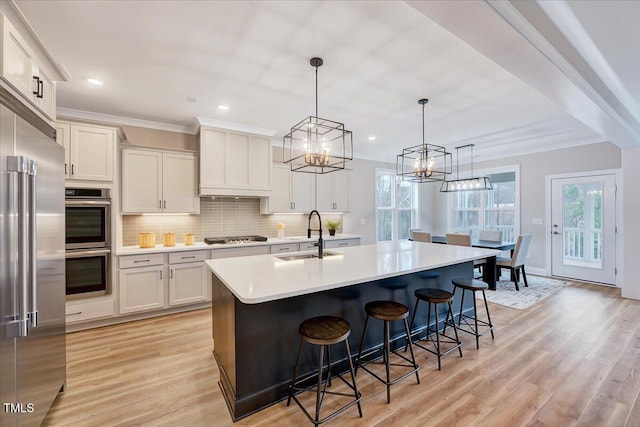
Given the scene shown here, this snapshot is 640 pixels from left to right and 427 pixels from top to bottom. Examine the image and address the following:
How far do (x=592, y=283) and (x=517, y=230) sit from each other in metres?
1.46

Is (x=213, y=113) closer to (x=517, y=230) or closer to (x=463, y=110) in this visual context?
(x=463, y=110)

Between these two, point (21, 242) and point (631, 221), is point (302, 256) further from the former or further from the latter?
point (631, 221)

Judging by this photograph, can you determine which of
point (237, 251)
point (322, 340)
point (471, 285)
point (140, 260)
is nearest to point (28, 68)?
point (140, 260)

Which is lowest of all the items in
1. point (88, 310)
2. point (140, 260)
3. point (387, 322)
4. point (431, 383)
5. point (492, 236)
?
point (431, 383)

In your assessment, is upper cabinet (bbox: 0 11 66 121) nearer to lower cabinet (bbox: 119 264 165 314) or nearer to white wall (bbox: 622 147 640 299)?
lower cabinet (bbox: 119 264 165 314)

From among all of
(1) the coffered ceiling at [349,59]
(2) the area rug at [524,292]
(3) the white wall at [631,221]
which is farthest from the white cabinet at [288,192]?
(3) the white wall at [631,221]

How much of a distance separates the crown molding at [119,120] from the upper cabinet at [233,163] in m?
0.53

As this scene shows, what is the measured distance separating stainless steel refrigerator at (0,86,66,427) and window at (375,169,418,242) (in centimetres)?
563

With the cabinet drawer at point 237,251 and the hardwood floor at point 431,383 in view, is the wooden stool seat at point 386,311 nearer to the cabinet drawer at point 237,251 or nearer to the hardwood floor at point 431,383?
the hardwood floor at point 431,383

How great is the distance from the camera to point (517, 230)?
19.3ft

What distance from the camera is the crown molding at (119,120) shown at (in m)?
3.46

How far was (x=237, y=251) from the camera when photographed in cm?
403

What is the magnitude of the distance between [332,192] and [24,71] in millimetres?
4406

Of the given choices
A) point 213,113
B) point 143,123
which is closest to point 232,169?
point 213,113
